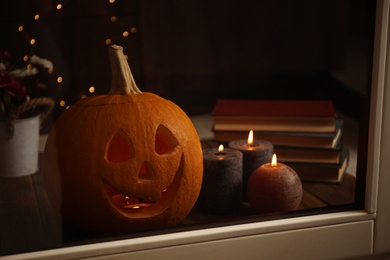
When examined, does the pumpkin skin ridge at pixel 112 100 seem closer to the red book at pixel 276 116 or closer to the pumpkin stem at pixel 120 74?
the pumpkin stem at pixel 120 74

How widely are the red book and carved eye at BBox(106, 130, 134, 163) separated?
15cm

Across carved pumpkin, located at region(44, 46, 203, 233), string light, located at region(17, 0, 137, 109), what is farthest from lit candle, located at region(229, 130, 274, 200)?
string light, located at region(17, 0, 137, 109)

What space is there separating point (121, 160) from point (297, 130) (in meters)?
0.29

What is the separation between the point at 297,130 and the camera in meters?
0.91

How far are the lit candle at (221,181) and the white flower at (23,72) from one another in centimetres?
26

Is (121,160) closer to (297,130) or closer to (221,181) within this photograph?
(221,181)

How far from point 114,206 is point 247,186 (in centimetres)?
20

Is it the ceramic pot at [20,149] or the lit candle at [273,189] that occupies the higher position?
the ceramic pot at [20,149]

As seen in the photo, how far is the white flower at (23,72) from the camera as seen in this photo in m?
0.71

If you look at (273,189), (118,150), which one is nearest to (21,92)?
(118,150)

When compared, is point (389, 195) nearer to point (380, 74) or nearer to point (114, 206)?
point (380, 74)

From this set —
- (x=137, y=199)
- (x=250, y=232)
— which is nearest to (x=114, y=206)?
(x=137, y=199)

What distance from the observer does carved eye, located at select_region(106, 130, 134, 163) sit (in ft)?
2.49

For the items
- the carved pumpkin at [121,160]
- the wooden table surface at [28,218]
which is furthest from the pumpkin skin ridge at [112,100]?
the wooden table surface at [28,218]
